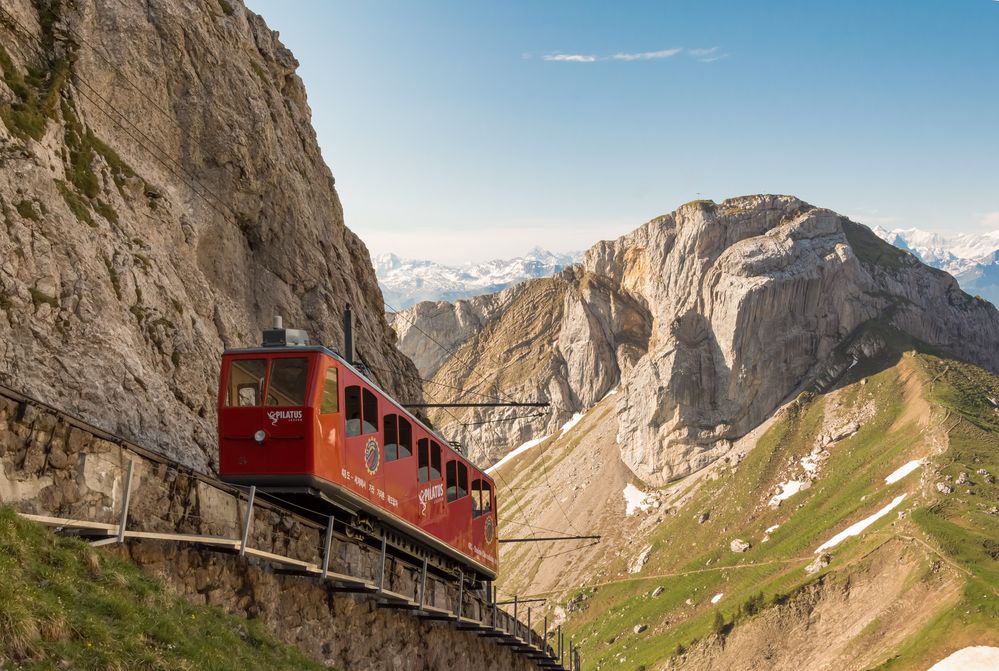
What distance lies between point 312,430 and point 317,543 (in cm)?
224

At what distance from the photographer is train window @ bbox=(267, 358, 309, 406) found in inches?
762

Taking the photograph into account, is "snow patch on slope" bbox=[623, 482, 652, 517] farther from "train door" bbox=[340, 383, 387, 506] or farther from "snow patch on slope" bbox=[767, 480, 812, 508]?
"train door" bbox=[340, 383, 387, 506]

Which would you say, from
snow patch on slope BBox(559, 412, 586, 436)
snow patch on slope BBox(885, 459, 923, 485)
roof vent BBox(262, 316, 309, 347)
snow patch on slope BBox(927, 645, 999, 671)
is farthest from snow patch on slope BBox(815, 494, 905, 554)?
roof vent BBox(262, 316, 309, 347)

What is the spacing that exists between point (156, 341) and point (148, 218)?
18.8 ft

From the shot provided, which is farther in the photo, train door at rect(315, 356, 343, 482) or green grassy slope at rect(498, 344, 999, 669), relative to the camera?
green grassy slope at rect(498, 344, 999, 669)

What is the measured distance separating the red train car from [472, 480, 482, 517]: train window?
6.74m

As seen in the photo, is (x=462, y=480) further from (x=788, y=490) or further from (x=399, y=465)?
(x=788, y=490)

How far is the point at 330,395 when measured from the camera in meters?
19.8

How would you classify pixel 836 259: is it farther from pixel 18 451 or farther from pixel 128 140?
pixel 18 451

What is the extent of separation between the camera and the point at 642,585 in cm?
12212

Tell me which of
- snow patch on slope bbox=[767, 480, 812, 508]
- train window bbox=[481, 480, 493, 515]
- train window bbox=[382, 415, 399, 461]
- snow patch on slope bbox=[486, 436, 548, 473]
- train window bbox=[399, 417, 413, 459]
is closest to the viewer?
train window bbox=[382, 415, 399, 461]

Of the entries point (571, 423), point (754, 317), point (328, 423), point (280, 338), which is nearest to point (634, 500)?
point (754, 317)

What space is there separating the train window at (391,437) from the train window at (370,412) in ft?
1.95

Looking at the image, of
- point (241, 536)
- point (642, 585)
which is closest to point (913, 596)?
point (642, 585)
